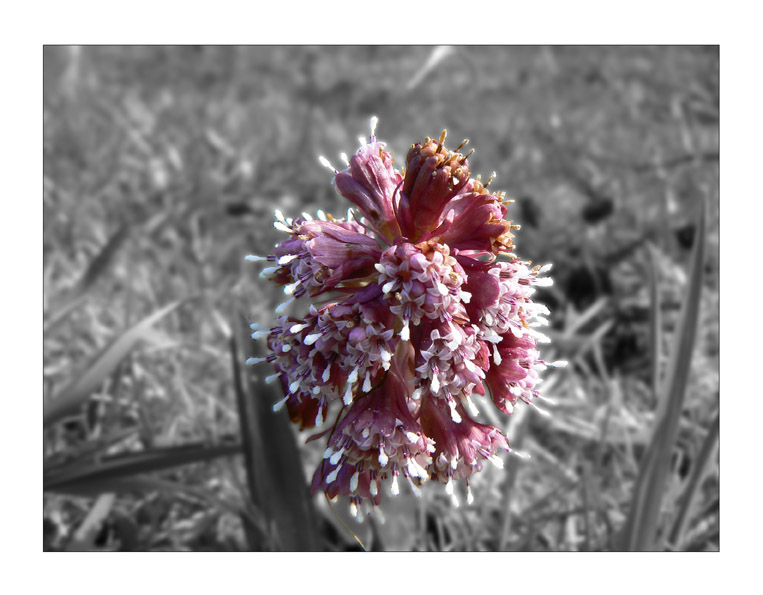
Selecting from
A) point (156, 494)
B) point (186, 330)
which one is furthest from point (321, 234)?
point (186, 330)

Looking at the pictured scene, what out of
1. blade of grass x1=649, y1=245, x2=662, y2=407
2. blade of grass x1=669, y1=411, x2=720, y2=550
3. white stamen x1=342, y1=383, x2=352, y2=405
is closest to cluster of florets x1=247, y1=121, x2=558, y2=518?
white stamen x1=342, y1=383, x2=352, y2=405

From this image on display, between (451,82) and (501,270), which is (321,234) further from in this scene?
(451,82)

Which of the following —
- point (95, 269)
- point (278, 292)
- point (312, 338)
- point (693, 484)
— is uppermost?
point (95, 269)

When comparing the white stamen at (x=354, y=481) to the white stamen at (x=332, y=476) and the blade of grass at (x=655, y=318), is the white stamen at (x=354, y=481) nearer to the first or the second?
the white stamen at (x=332, y=476)

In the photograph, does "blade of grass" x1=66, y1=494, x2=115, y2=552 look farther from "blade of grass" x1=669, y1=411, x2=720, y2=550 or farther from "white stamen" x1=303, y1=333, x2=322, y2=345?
"blade of grass" x1=669, y1=411, x2=720, y2=550

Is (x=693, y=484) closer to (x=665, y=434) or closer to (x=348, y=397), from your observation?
(x=665, y=434)

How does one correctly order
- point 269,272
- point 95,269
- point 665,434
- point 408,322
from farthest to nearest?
point 95,269 → point 665,434 → point 269,272 → point 408,322

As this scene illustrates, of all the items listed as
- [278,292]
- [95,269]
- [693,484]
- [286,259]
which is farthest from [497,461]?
[95,269]
